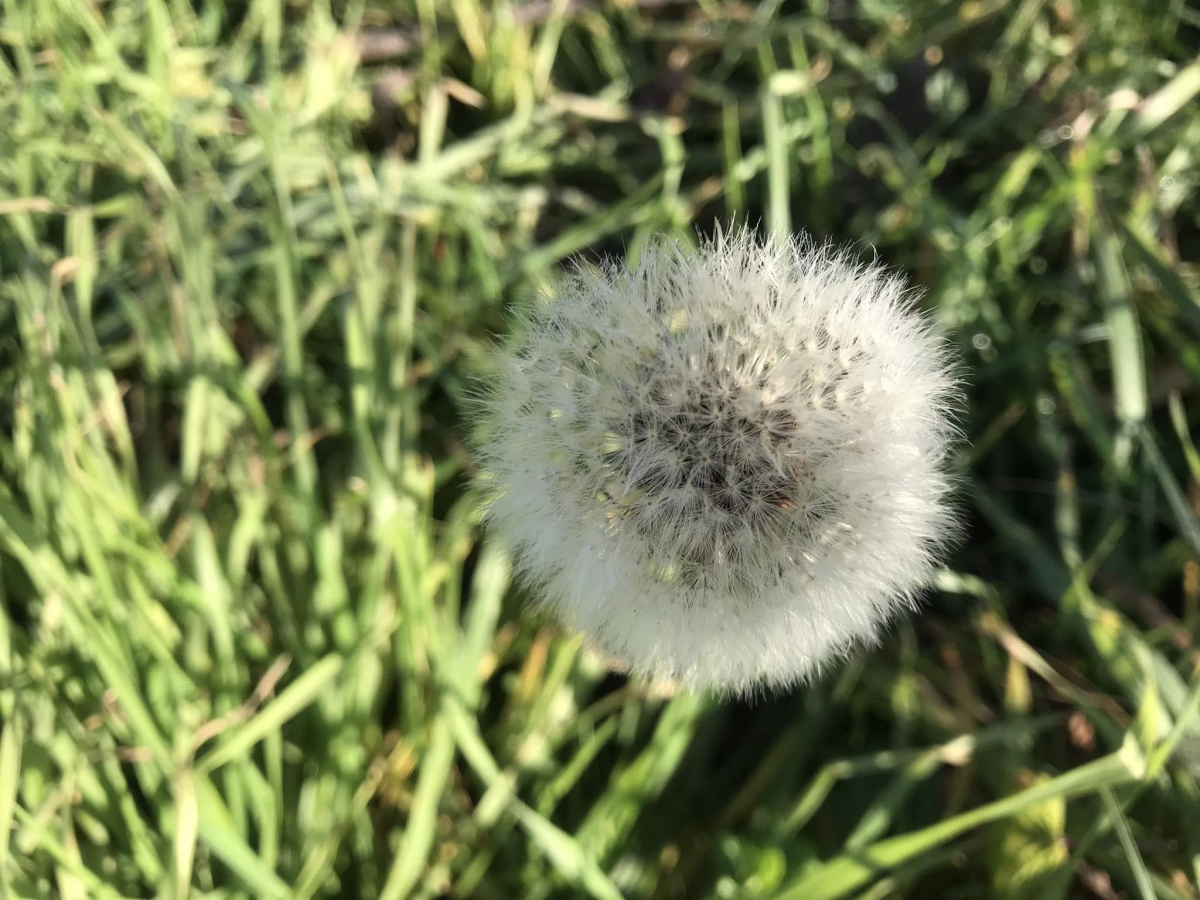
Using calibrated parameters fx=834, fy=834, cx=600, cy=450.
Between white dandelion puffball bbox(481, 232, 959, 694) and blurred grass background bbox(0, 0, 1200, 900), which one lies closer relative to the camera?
white dandelion puffball bbox(481, 232, 959, 694)

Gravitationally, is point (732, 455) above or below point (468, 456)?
above

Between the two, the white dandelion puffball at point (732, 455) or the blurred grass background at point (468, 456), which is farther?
the blurred grass background at point (468, 456)

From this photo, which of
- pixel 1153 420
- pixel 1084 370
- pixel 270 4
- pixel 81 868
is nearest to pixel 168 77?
pixel 270 4

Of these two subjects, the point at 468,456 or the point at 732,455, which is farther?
the point at 468,456
